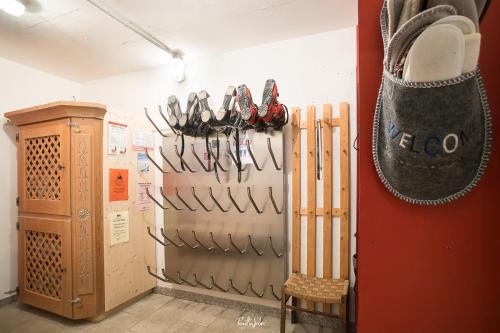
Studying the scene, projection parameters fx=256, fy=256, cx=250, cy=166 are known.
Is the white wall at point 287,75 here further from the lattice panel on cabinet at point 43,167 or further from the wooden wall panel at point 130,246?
the lattice panel on cabinet at point 43,167

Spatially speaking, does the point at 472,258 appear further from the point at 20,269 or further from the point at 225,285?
the point at 20,269

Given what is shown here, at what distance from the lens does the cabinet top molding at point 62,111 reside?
2170 mm

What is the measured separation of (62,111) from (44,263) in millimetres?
1398

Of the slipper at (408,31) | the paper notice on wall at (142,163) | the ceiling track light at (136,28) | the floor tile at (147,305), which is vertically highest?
the ceiling track light at (136,28)

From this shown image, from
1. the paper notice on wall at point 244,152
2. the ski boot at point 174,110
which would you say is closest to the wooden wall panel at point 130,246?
the ski boot at point 174,110

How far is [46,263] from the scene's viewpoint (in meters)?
2.34

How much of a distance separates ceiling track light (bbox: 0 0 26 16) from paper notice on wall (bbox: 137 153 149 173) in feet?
4.49

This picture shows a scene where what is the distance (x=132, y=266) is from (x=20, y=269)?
1.08 metres

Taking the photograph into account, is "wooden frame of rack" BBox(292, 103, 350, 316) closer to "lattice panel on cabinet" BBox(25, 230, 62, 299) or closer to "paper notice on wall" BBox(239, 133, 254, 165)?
"paper notice on wall" BBox(239, 133, 254, 165)

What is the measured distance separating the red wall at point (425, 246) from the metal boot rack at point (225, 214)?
1.41 m

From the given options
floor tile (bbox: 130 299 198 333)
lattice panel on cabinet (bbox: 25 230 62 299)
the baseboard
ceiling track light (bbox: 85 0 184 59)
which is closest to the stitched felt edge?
ceiling track light (bbox: 85 0 184 59)

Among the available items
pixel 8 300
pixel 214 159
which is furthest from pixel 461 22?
pixel 8 300

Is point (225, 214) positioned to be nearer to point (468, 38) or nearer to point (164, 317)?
point (164, 317)

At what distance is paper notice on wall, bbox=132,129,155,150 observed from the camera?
261cm
